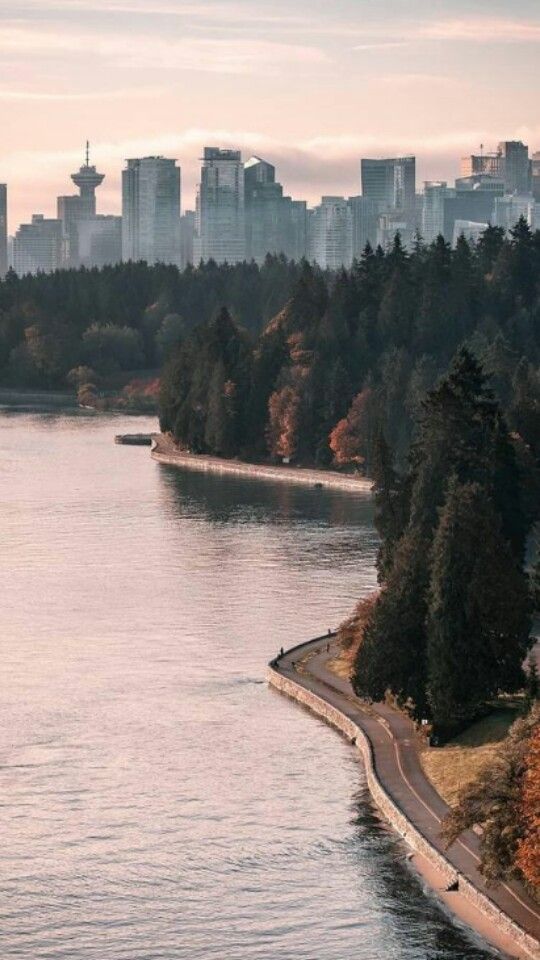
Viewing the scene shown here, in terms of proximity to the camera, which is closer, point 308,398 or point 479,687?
point 479,687

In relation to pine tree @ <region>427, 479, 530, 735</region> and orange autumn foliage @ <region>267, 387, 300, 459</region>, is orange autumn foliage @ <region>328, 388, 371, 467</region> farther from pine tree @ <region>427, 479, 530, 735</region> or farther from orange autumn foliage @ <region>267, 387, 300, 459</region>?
pine tree @ <region>427, 479, 530, 735</region>

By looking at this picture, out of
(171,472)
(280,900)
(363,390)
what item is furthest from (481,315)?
(280,900)

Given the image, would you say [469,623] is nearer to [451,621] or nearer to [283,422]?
[451,621]

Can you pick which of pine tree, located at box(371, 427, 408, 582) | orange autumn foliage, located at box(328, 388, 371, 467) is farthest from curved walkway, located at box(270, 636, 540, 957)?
orange autumn foliage, located at box(328, 388, 371, 467)

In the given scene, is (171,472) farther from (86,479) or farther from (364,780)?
(364,780)

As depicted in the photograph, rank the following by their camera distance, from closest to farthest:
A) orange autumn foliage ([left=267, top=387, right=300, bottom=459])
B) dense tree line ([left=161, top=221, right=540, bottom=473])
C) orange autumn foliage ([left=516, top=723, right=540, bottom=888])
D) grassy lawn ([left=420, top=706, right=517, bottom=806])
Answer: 1. orange autumn foliage ([left=516, top=723, right=540, bottom=888])
2. grassy lawn ([left=420, top=706, right=517, bottom=806])
3. dense tree line ([left=161, top=221, right=540, bottom=473])
4. orange autumn foliage ([left=267, top=387, right=300, bottom=459])
